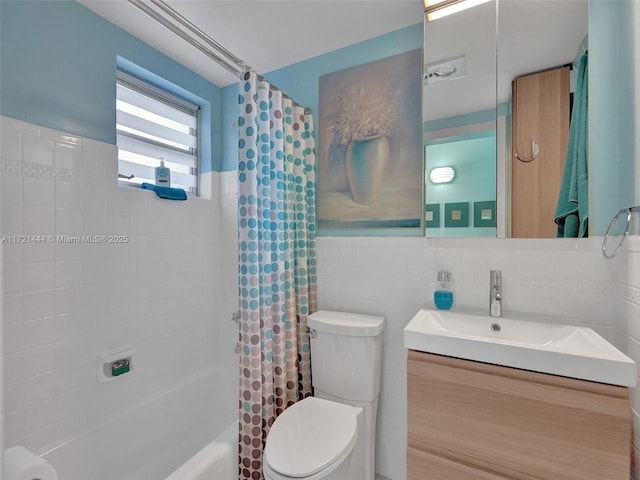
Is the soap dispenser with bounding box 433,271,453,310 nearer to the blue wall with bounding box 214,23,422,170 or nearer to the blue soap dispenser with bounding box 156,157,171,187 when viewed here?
the blue wall with bounding box 214,23,422,170

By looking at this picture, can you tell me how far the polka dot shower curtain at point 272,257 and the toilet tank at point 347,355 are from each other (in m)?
0.15

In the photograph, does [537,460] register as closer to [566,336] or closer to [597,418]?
[597,418]

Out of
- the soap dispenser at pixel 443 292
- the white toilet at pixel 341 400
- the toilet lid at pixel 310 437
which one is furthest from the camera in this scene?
the soap dispenser at pixel 443 292

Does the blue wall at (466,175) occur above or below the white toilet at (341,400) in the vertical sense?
above

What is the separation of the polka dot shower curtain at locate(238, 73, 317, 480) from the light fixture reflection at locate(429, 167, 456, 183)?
69 centimetres

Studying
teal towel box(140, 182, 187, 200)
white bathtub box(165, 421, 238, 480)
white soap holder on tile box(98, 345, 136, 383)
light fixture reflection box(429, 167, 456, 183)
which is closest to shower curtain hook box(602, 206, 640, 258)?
light fixture reflection box(429, 167, 456, 183)

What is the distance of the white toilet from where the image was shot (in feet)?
4.00

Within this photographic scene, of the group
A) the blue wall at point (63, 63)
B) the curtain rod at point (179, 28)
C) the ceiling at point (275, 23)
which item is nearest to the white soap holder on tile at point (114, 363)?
the blue wall at point (63, 63)

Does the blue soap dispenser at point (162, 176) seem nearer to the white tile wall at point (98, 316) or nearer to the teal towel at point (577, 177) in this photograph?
the white tile wall at point (98, 316)

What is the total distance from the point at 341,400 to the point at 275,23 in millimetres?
2023

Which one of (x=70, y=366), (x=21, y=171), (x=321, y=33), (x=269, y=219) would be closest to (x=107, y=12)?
(x=21, y=171)

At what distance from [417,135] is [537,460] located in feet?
4.70

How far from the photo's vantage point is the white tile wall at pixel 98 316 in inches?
51.8

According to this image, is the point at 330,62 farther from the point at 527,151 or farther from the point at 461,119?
the point at 527,151
